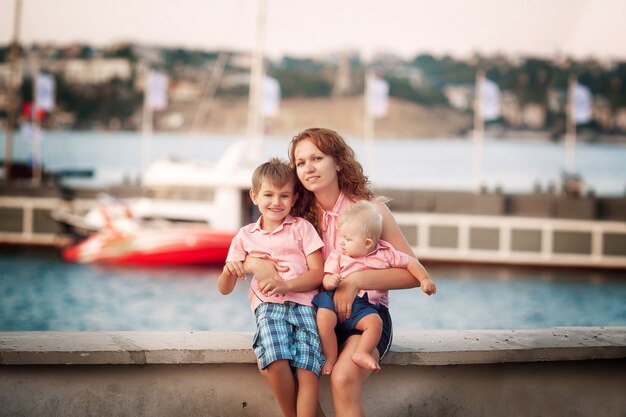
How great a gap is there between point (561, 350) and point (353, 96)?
4089 inches

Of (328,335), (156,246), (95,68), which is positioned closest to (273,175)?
(328,335)

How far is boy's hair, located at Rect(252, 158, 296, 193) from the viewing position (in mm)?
4055

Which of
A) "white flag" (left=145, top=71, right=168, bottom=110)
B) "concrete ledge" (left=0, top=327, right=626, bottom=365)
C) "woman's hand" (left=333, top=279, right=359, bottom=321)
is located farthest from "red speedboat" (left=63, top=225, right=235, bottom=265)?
"woman's hand" (left=333, top=279, right=359, bottom=321)

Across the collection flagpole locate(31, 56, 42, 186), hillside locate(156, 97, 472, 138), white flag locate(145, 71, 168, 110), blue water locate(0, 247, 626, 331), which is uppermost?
hillside locate(156, 97, 472, 138)

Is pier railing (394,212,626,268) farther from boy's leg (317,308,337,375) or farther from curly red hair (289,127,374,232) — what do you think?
boy's leg (317,308,337,375)

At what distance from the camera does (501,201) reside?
37.2 meters

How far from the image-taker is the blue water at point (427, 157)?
275ft

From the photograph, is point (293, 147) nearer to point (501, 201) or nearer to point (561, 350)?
point (561, 350)

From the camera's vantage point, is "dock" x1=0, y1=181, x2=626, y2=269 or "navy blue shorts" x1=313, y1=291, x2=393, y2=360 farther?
"dock" x1=0, y1=181, x2=626, y2=269

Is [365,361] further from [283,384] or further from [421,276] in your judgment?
[421,276]

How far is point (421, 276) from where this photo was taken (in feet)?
13.1

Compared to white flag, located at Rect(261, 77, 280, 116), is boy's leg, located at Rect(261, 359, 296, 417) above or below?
below

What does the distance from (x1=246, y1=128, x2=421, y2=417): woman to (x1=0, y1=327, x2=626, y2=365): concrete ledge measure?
0.28 m

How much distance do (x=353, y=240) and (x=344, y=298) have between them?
239 mm
